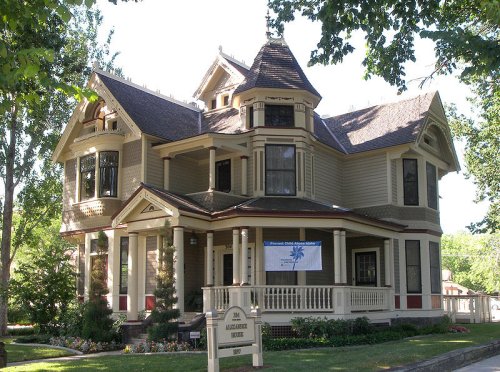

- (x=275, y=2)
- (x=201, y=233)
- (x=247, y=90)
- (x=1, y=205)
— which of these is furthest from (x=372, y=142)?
(x=1, y=205)

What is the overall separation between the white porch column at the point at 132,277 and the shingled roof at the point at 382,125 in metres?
10.2

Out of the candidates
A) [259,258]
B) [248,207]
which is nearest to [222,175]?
[248,207]

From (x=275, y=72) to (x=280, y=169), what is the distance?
12.8ft

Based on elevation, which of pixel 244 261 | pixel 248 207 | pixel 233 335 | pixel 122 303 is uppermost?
pixel 248 207

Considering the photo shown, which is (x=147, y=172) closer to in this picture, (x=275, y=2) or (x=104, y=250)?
(x=104, y=250)

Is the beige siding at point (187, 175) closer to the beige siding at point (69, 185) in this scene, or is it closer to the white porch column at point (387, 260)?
the beige siding at point (69, 185)

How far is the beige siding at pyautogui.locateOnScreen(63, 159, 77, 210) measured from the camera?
2525 cm

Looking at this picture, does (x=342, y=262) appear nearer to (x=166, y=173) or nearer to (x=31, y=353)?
(x=166, y=173)

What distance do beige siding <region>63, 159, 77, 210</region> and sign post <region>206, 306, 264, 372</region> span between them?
15426mm

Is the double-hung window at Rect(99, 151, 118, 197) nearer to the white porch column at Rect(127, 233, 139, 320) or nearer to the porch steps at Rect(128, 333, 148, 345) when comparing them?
the white porch column at Rect(127, 233, 139, 320)

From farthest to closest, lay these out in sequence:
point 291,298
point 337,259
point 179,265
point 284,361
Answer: point 337,259 → point 291,298 → point 179,265 → point 284,361

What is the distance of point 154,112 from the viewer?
24.4 metres

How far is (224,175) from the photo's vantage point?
23.4 meters

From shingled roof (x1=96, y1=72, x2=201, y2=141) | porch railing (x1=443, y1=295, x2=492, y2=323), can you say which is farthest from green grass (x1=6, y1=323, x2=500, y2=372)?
porch railing (x1=443, y1=295, x2=492, y2=323)
